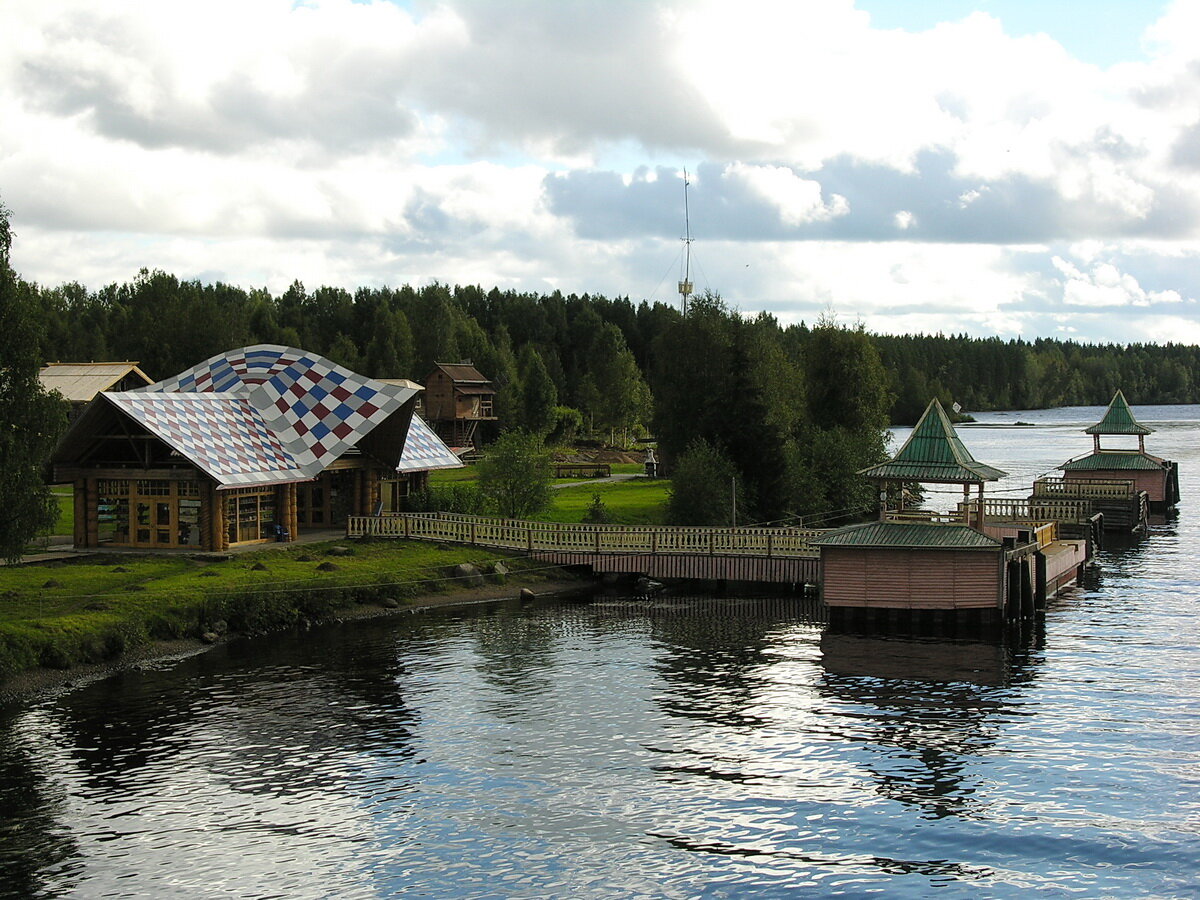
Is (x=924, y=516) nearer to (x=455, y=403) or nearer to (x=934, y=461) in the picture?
(x=934, y=461)

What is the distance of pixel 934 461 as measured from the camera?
49.8 metres

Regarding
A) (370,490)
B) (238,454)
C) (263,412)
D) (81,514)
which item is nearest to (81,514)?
(81,514)

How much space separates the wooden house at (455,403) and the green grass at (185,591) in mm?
67560

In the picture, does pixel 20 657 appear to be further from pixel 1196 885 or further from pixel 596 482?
pixel 596 482

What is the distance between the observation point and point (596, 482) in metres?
96.3

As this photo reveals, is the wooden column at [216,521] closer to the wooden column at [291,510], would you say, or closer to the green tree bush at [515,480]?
the wooden column at [291,510]

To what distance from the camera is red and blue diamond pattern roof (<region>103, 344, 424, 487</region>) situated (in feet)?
181

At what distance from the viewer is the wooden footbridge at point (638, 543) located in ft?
Answer: 183

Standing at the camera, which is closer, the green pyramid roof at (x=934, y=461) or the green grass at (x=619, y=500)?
the green pyramid roof at (x=934, y=461)

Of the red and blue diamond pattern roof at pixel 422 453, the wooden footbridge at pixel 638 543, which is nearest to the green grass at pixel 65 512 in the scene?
the wooden footbridge at pixel 638 543

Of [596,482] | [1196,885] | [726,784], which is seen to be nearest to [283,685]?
[726,784]

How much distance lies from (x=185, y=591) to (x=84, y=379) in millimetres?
58108

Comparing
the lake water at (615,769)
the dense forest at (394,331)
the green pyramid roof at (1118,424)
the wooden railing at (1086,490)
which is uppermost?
the dense forest at (394,331)

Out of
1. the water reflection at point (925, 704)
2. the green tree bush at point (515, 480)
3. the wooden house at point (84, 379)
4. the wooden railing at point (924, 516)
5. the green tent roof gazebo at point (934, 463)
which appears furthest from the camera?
the wooden house at point (84, 379)
